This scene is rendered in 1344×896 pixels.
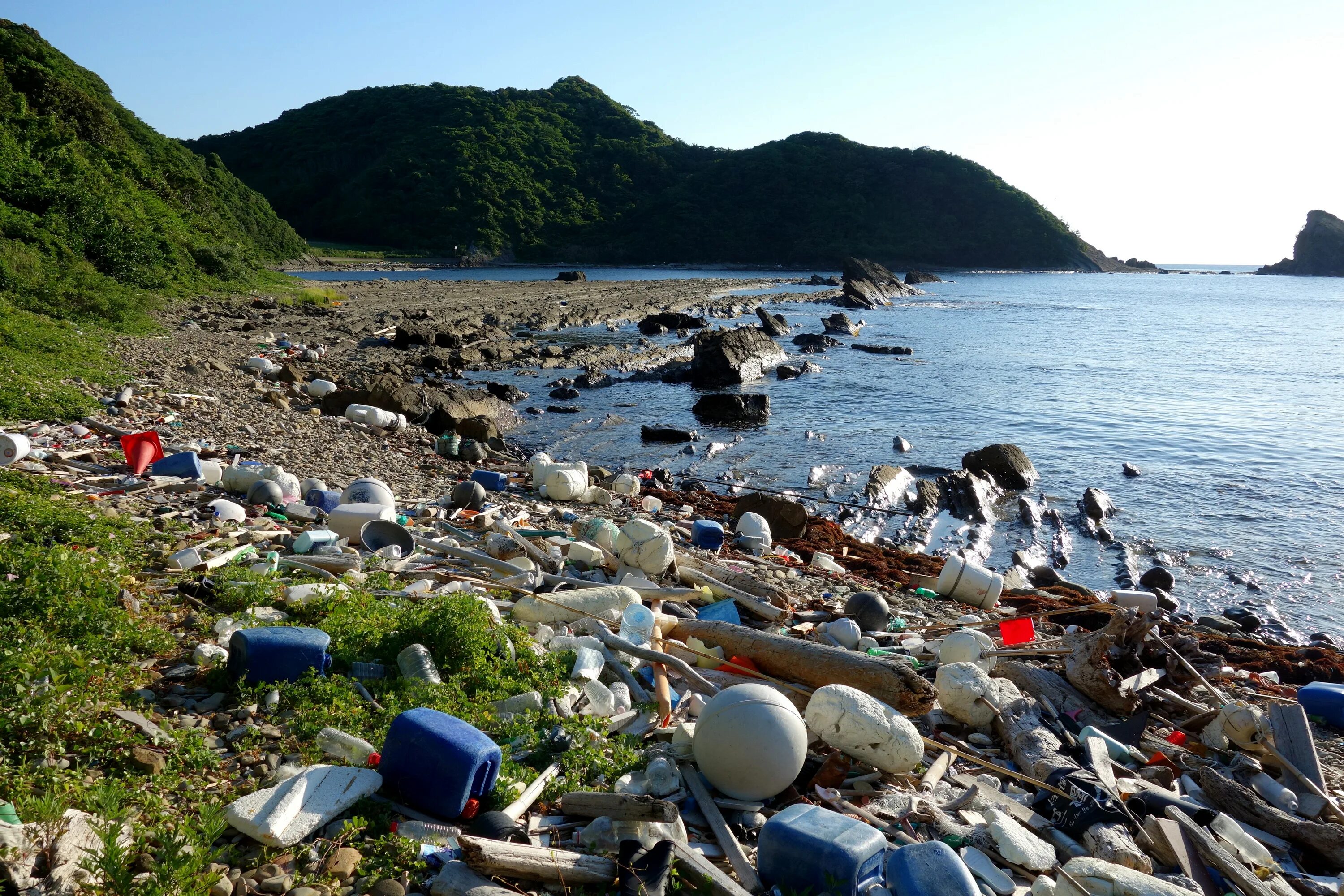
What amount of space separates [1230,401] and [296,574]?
89.6 feet

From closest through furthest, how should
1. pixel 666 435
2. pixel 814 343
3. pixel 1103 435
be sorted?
pixel 666 435, pixel 1103 435, pixel 814 343

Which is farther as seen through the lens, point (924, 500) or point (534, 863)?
point (924, 500)

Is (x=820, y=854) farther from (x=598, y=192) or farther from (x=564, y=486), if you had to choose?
(x=598, y=192)

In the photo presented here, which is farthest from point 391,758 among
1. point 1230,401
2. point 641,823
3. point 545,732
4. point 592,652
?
point 1230,401

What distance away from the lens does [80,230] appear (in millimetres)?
22016

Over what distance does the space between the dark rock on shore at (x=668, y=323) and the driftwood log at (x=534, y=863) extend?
111 ft

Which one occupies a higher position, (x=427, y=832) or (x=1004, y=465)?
(x=427, y=832)

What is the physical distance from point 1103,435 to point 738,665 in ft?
55.2

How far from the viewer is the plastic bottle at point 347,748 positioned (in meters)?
3.54

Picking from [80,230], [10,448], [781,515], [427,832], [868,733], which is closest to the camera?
[427,832]

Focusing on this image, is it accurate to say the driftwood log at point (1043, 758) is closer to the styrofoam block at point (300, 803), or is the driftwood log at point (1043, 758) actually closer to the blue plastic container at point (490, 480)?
the styrofoam block at point (300, 803)

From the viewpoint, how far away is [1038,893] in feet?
11.0

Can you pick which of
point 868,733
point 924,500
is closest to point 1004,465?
point 924,500

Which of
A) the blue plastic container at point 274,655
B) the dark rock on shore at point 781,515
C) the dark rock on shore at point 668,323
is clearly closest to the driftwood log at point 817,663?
the blue plastic container at point 274,655
